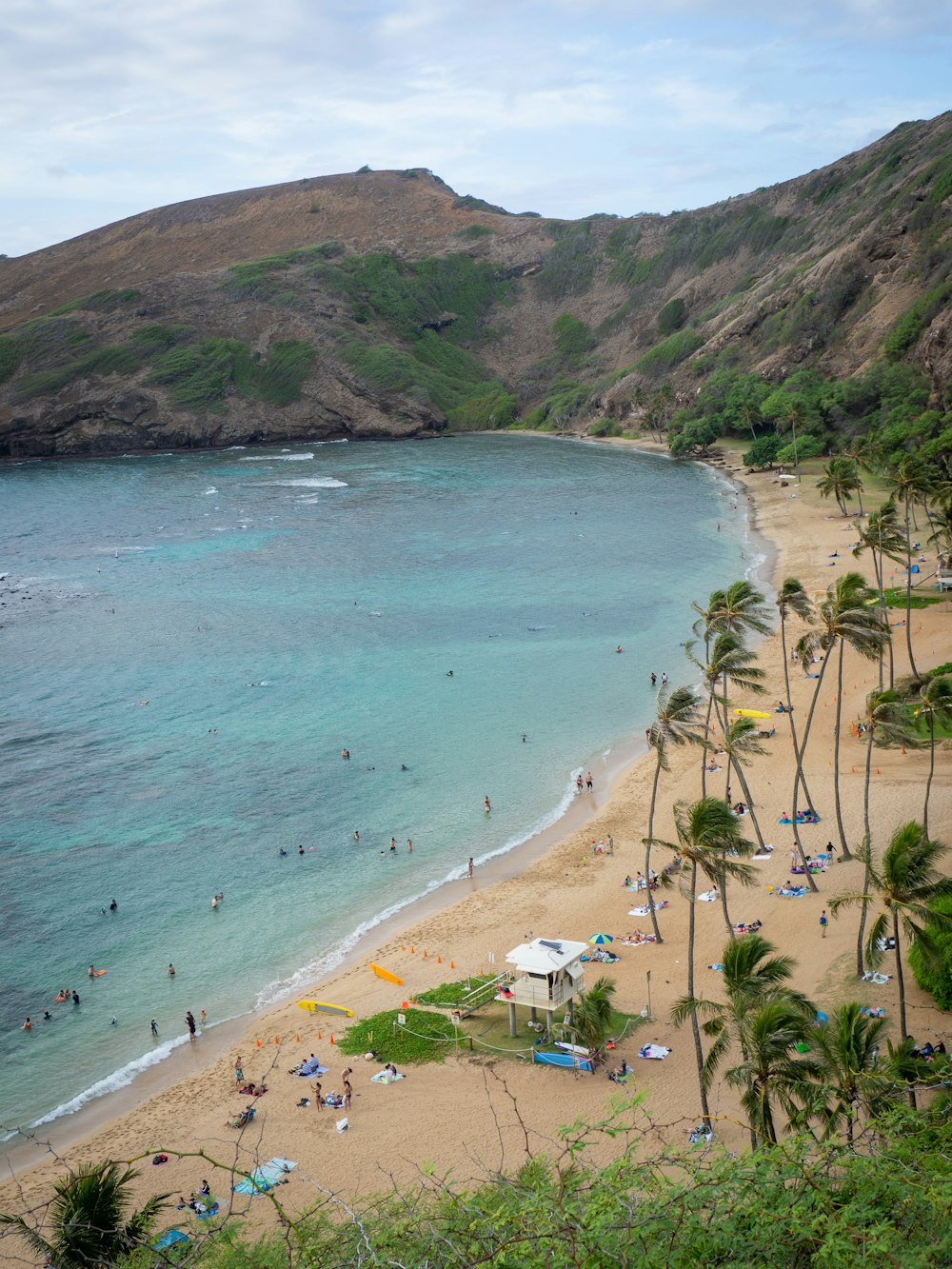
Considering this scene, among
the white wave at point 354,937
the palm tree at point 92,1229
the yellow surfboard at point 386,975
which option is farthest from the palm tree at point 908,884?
the white wave at point 354,937

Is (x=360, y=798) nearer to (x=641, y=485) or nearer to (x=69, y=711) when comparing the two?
(x=69, y=711)

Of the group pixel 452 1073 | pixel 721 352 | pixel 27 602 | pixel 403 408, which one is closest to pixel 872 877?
pixel 452 1073

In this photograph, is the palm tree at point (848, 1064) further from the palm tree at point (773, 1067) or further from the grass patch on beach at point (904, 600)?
the grass patch on beach at point (904, 600)

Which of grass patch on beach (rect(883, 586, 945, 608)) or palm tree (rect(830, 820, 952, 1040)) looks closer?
palm tree (rect(830, 820, 952, 1040))

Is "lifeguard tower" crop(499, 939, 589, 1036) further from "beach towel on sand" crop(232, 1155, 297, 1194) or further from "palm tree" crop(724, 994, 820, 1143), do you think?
"palm tree" crop(724, 994, 820, 1143)

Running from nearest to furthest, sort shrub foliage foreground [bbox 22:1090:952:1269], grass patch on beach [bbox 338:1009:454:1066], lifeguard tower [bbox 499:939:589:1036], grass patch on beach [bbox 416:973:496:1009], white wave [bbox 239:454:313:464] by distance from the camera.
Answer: shrub foliage foreground [bbox 22:1090:952:1269] → lifeguard tower [bbox 499:939:589:1036] → grass patch on beach [bbox 338:1009:454:1066] → grass patch on beach [bbox 416:973:496:1009] → white wave [bbox 239:454:313:464]

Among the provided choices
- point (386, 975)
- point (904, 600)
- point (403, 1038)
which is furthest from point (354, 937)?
point (904, 600)

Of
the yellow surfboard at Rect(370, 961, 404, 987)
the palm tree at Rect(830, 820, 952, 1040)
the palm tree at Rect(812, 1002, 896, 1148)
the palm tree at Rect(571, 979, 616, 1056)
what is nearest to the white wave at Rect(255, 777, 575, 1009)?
the yellow surfboard at Rect(370, 961, 404, 987)
